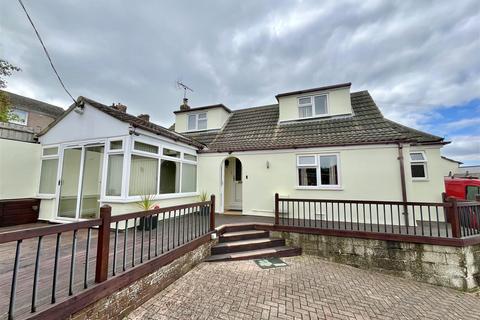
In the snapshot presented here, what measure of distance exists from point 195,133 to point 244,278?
9033mm

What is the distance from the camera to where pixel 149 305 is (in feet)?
10.9

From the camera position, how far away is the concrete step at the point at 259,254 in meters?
5.31

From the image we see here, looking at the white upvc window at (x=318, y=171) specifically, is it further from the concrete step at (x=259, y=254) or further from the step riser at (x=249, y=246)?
the concrete step at (x=259, y=254)

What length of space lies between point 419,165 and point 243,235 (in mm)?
8261

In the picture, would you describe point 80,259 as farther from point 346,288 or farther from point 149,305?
point 346,288

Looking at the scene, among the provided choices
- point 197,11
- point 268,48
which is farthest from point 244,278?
point 268,48

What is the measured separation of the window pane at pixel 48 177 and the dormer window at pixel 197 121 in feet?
21.7

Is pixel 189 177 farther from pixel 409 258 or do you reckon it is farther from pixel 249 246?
pixel 409 258

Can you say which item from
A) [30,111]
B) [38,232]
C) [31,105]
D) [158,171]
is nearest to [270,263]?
[38,232]

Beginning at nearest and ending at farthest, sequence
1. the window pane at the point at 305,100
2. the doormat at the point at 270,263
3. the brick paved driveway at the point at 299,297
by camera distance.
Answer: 1. the brick paved driveway at the point at 299,297
2. the doormat at the point at 270,263
3. the window pane at the point at 305,100

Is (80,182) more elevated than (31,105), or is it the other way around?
(31,105)

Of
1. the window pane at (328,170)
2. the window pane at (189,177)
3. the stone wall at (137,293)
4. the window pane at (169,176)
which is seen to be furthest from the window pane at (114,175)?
the window pane at (328,170)

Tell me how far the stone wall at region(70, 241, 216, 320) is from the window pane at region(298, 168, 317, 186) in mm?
5161

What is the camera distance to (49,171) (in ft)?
23.7
